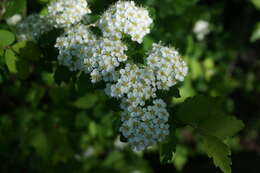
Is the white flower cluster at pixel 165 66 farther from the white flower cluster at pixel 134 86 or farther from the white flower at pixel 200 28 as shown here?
the white flower at pixel 200 28

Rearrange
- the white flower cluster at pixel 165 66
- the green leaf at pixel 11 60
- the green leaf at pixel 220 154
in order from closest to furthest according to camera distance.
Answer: the green leaf at pixel 220 154, the white flower cluster at pixel 165 66, the green leaf at pixel 11 60

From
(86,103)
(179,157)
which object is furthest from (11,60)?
(179,157)

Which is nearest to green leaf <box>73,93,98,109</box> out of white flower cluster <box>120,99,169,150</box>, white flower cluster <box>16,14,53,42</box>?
white flower cluster <box>16,14,53,42</box>

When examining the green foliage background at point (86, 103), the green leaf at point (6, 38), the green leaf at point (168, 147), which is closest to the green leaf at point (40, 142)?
the green foliage background at point (86, 103)

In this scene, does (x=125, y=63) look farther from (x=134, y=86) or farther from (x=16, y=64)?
(x=16, y=64)

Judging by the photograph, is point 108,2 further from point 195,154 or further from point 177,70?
point 195,154

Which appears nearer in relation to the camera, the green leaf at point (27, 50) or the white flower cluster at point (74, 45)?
the white flower cluster at point (74, 45)

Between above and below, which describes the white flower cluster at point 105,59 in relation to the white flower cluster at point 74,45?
below
